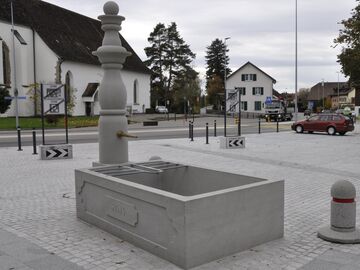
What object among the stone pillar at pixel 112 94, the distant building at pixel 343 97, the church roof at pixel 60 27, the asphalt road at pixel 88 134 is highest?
the church roof at pixel 60 27

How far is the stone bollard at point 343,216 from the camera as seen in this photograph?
5605 mm

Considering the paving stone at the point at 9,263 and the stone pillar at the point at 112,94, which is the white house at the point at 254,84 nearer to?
the stone pillar at the point at 112,94

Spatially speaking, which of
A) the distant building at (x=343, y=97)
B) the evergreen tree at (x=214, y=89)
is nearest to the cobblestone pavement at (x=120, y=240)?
the evergreen tree at (x=214, y=89)

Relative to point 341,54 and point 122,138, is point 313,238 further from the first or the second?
point 341,54

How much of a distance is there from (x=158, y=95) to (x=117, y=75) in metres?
82.3

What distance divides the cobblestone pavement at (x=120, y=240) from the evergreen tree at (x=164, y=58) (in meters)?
Answer: 74.4

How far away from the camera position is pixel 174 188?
23.3ft

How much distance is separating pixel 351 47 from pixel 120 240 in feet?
90.3

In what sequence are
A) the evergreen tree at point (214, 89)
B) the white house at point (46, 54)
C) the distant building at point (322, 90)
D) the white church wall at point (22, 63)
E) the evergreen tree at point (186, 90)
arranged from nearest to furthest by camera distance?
1. the white church wall at point (22, 63)
2. the white house at point (46, 54)
3. the evergreen tree at point (186, 90)
4. the evergreen tree at point (214, 89)
5. the distant building at point (322, 90)

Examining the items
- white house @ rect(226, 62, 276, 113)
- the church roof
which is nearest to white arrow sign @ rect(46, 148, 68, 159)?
the church roof

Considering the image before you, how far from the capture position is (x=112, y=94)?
24.2 ft

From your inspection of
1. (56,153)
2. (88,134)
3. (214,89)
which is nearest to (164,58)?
(214,89)

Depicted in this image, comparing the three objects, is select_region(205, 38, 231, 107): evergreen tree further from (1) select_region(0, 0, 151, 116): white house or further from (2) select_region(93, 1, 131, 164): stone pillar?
(2) select_region(93, 1, 131, 164): stone pillar

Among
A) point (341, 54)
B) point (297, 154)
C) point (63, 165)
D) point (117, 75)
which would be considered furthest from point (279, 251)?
point (341, 54)
